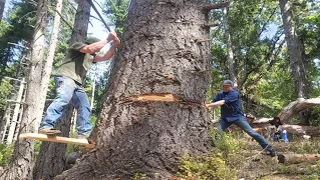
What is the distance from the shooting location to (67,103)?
3791 mm

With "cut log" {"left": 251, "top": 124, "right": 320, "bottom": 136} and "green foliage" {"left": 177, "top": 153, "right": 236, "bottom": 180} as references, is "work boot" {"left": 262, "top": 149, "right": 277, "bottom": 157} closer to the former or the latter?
"green foliage" {"left": 177, "top": 153, "right": 236, "bottom": 180}

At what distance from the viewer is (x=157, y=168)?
2.61m

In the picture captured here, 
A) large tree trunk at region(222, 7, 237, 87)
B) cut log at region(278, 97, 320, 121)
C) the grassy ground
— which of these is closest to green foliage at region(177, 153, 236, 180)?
the grassy ground

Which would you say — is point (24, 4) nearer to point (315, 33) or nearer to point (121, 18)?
point (121, 18)

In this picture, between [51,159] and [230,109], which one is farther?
[51,159]

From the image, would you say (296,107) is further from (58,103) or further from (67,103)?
(58,103)

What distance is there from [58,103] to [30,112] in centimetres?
508

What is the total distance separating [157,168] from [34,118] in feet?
21.4

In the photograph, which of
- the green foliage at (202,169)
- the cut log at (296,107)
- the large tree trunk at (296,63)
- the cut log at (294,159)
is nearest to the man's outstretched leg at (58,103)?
the green foliage at (202,169)

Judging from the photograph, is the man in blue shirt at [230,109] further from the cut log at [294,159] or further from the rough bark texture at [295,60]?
the rough bark texture at [295,60]

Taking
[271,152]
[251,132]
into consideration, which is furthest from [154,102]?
[251,132]

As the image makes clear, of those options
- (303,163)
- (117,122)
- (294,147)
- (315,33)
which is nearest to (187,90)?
(117,122)

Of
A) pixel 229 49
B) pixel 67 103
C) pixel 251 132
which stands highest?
pixel 229 49

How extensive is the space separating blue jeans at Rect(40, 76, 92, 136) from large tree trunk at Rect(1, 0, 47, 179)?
455 centimetres
